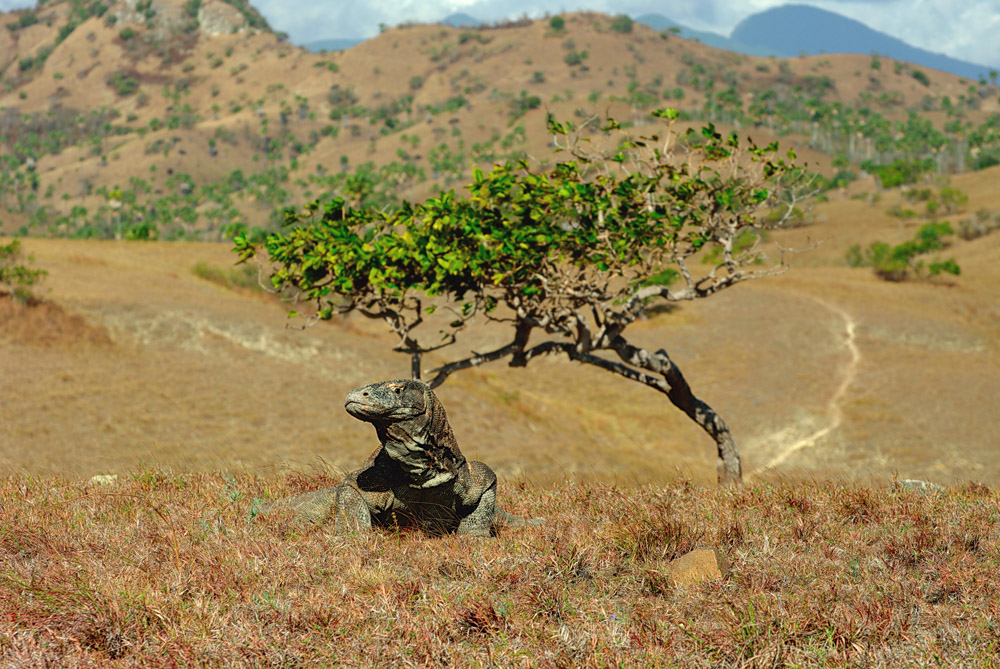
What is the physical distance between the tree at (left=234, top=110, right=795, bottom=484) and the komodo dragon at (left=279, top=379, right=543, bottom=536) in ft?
14.6

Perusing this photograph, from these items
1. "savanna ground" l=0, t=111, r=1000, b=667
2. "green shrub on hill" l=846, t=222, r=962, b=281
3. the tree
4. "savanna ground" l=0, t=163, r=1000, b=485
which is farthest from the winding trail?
"savanna ground" l=0, t=111, r=1000, b=667

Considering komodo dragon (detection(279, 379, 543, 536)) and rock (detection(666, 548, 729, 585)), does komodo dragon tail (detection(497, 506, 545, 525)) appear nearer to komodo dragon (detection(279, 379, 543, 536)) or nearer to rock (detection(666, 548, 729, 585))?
komodo dragon (detection(279, 379, 543, 536))

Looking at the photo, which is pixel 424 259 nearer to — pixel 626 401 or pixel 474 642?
pixel 474 642

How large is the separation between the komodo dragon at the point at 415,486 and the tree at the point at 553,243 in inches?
176

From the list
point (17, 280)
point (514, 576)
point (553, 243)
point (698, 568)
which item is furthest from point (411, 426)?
point (17, 280)

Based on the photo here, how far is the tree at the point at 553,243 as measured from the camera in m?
11.2

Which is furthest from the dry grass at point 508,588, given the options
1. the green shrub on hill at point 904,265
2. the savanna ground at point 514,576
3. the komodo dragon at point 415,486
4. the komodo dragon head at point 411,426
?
the green shrub on hill at point 904,265

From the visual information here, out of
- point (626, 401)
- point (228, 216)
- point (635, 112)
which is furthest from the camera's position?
point (635, 112)

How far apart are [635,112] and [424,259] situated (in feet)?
610

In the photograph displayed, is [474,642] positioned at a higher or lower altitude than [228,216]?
higher

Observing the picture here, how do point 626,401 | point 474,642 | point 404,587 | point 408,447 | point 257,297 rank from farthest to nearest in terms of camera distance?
1. point 257,297
2. point 626,401
3. point 408,447
4. point 404,587
5. point 474,642

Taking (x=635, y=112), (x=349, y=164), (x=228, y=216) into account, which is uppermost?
(x=635, y=112)

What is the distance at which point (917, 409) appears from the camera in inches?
1203

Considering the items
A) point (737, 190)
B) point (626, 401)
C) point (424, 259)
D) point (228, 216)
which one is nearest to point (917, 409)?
point (626, 401)
